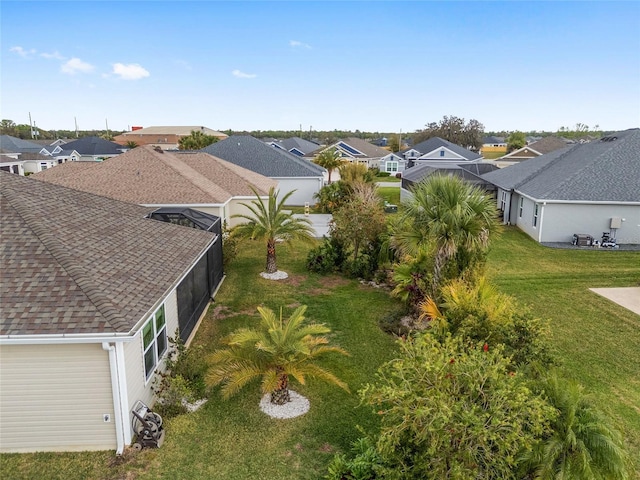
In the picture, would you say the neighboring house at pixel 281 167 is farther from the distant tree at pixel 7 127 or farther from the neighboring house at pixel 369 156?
the distant tree at pixel 7 127

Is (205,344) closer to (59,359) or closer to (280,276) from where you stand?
(59,359)

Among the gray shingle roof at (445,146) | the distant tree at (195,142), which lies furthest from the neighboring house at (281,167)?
the gray shingle roof at (445,146)

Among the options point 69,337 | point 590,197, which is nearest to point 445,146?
point 590,197

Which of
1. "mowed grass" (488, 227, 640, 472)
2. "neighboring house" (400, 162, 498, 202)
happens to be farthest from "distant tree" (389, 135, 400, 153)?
"mowed grass" (488, 227, 640, 472)

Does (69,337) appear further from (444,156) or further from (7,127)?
(7,127)

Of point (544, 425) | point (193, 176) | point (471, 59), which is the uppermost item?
point (471, 59)

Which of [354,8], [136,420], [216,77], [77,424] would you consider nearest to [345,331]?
[136,420]
